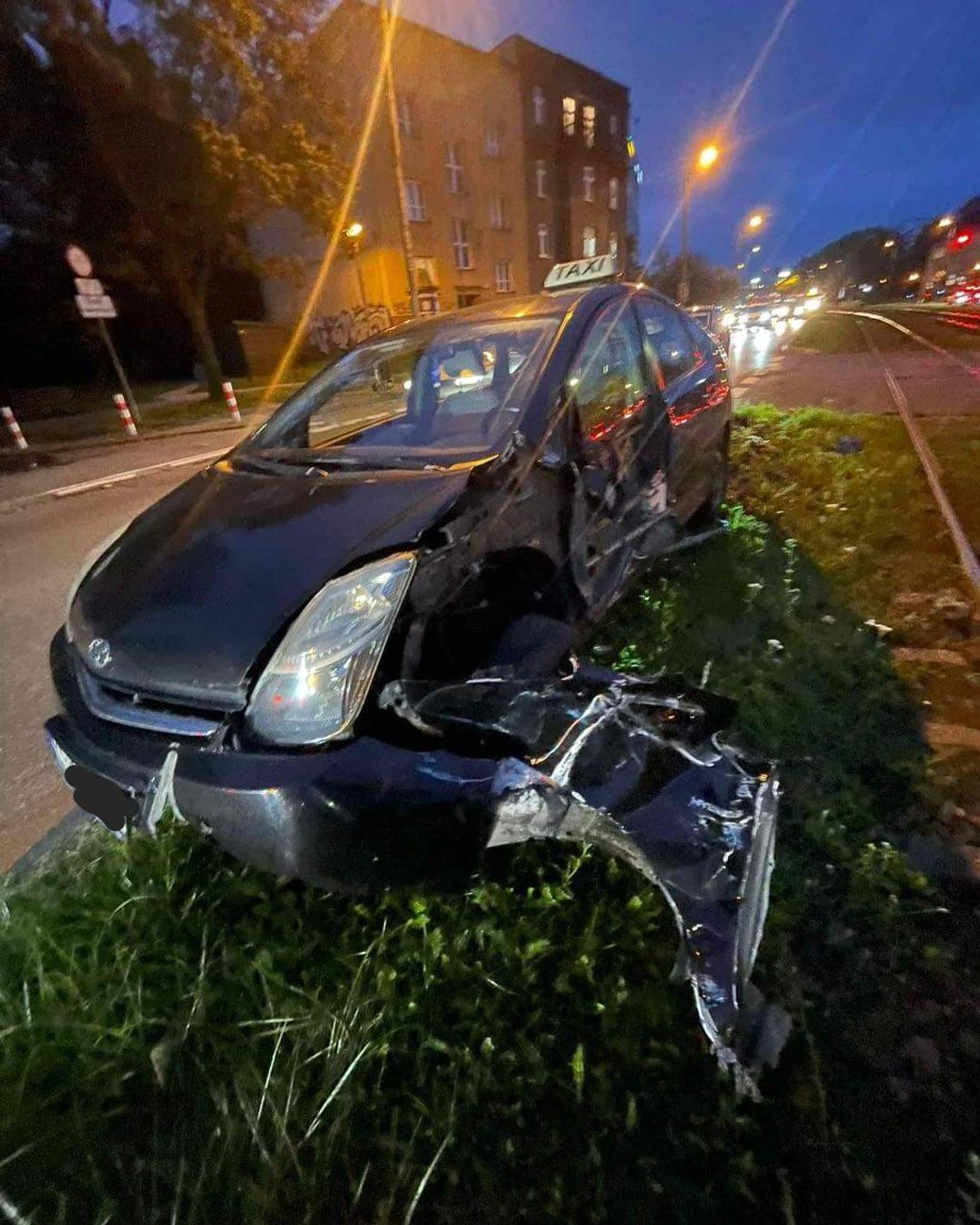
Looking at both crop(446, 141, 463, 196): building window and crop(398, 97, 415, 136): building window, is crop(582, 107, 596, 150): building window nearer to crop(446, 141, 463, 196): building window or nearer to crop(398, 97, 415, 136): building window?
crop(446, 141, 463, 196): building window

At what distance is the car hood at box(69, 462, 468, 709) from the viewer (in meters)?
1.64

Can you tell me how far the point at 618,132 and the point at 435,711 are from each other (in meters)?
48.5

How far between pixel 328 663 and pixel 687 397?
2.86 metres

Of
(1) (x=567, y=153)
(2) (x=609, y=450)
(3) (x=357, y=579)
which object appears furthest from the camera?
(1) (x=567, y=153)

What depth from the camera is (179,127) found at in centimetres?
1396

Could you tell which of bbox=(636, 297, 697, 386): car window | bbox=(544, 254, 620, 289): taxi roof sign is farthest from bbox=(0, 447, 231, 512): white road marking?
bbox=(636, 297, 697, 386): car window

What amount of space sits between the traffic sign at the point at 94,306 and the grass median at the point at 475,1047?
13.2 meters

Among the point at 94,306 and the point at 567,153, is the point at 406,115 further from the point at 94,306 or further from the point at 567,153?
the point at 94,306

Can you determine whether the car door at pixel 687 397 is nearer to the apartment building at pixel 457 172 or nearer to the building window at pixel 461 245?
the apartment building at pixel 457 172

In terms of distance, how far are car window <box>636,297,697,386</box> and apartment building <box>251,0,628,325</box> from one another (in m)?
17.3

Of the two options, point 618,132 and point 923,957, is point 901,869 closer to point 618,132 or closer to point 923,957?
point 923,957

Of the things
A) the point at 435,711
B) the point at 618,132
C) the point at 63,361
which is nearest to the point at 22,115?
Result: the point at 63,361

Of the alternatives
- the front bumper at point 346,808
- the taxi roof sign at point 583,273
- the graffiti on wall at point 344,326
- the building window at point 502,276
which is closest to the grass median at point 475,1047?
the front bumper at point 346,808

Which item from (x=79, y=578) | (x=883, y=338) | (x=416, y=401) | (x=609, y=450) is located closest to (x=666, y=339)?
(x=609, y=450)
